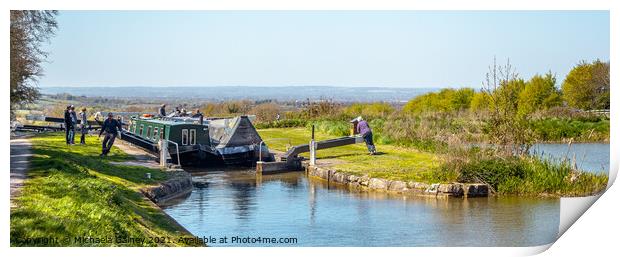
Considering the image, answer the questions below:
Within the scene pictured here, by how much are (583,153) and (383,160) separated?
17.3 feet

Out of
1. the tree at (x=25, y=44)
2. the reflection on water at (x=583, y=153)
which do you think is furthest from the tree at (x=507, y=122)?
the tree at (x=25, y=44)

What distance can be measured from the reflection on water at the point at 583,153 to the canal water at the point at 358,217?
7.77 ft

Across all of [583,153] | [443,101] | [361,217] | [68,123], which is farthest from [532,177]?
[443,101]

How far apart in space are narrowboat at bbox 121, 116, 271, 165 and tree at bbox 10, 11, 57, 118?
21.7 ft

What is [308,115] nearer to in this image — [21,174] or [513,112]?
[513,112]

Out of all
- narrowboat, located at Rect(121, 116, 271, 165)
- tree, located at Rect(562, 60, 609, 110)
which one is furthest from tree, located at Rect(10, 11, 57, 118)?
tree, located at Rect(562, 60, 609, 110)

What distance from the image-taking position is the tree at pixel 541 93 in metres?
29.7

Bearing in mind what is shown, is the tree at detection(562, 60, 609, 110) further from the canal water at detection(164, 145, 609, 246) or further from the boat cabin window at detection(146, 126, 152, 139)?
the boat cabin window at detection(146, 126, 152, 139)

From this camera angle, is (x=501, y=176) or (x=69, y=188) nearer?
(x=69, y=188)

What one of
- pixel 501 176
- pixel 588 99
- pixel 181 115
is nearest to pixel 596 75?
pixel 588 99

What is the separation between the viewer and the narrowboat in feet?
80.6

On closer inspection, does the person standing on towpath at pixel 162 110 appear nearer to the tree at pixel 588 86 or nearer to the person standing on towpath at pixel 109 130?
the person standing on towpath at pixel 109 130

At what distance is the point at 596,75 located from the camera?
26891 mm
